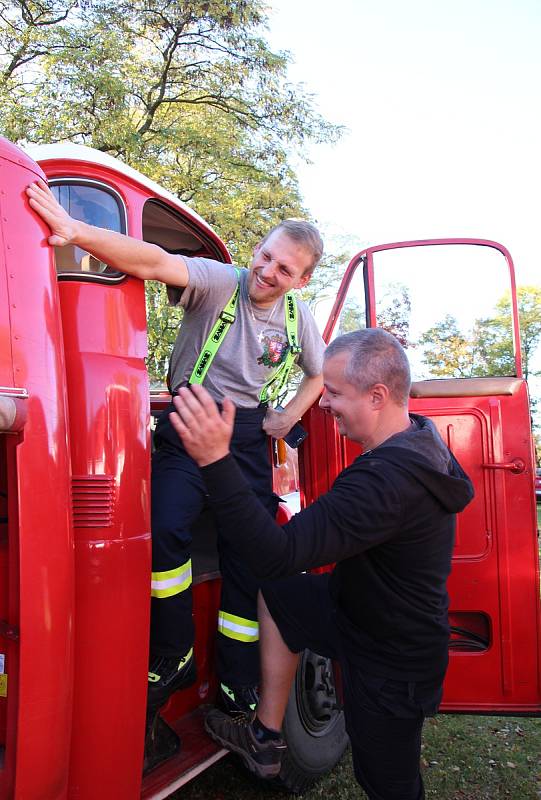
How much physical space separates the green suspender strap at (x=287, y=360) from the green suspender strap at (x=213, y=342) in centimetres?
30

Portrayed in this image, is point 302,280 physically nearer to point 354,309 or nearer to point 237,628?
point 354,309

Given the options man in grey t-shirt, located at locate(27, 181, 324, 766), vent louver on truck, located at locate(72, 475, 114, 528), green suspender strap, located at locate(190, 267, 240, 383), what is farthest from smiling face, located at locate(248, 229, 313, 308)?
vent louver on truck, located at locate(72, 475, 114, 528)

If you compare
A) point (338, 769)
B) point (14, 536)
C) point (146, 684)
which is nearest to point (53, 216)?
point (14, 536)

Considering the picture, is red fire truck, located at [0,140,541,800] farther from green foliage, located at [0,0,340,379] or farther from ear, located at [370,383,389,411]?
green foliage, located at [0,0,340,379]

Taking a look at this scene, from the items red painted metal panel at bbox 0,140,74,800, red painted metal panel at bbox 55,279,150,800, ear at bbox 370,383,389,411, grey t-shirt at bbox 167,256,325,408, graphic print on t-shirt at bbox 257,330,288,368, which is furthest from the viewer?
graphic print on t-shirt at bbox 257,330,288,368

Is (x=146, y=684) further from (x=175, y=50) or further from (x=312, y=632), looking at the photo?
(x=175, y=50)

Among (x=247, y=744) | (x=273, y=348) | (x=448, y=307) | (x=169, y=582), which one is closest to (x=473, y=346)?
(x=448, y=307)

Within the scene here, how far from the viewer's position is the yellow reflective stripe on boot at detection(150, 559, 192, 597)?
7.63 ft

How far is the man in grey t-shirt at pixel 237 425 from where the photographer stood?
2.36 metres

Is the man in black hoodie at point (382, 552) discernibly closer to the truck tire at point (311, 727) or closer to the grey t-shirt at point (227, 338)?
the grey t-shirt at point (227, 338)

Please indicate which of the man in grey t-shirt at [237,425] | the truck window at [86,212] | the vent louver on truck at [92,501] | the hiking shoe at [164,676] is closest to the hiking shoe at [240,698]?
the man in grey t-shirt at [237,425]

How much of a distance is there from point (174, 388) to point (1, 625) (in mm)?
1208

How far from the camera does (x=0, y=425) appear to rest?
66.2 inches

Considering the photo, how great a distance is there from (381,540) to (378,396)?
0.47 meters
